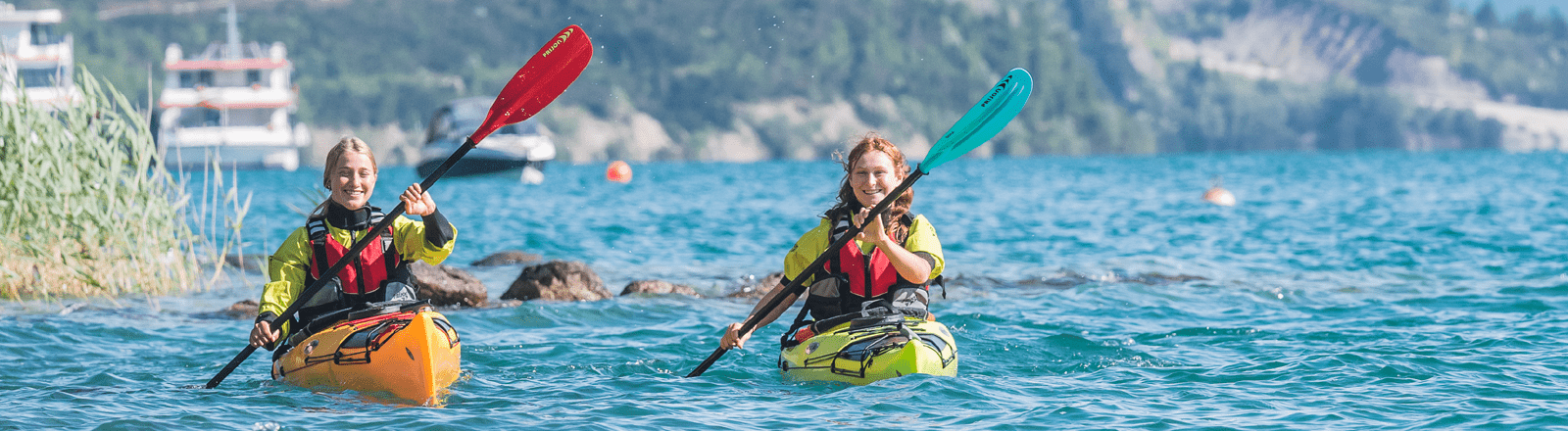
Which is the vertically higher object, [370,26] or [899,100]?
[370,26]

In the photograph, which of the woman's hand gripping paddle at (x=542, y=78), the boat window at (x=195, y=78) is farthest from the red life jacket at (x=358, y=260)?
the boat window at (x=195, y=78)

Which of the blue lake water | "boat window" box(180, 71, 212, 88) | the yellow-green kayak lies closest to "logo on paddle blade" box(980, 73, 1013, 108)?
the yellow-green kayak

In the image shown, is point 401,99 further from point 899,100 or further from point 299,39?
point 899,100

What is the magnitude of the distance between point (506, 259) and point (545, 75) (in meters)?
9.60

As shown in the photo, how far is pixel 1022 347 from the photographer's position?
29.1 ft

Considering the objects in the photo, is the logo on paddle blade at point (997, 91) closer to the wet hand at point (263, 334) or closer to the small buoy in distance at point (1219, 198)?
the wet hand at point (263, 334)

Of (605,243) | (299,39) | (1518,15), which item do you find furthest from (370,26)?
(1518,15)

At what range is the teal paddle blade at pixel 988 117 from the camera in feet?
21.7

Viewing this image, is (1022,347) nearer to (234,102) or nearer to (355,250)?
(355,250)

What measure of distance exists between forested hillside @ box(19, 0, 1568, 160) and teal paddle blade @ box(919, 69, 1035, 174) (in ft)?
313

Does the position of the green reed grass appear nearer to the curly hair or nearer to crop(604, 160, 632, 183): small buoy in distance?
the curly hair

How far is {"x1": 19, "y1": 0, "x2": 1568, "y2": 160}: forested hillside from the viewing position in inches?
4218

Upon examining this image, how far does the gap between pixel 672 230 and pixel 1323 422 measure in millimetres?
17217

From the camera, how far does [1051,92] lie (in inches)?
5032
